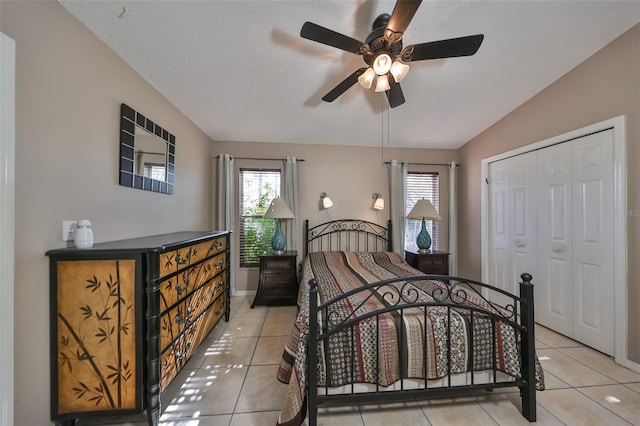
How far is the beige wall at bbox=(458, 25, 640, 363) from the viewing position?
6.59 ft

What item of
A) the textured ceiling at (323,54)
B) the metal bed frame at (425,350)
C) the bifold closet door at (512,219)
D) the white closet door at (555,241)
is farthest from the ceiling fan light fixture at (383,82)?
the bifold closet door at (512,219)

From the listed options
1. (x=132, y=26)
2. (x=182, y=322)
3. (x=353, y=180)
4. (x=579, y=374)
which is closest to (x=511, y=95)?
(x=353, y=180)

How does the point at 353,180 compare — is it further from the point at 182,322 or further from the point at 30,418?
the point at 30,418

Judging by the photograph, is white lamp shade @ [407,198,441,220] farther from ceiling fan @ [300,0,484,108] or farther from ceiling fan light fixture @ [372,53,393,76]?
ceiling fan light fixture @ [372,53,393,76]

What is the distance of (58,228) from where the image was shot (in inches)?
54.9

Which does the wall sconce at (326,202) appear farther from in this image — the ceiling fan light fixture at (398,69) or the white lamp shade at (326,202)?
the ceiling fan light fixture at (398,69)

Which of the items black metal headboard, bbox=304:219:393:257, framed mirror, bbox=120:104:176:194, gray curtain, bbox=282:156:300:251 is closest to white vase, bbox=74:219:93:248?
framed mirror, bbox=120:104:176:194

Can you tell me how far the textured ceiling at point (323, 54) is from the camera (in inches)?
68.2

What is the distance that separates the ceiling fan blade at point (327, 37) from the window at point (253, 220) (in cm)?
245

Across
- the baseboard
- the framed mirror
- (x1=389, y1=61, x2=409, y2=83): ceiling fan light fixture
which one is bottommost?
the baseboard

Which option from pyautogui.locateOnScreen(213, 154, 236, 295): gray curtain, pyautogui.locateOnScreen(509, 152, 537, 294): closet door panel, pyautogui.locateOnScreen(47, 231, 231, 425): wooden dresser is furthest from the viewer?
pyautogui.locateOnScreen(213, 154, 236, 295): gray curtain

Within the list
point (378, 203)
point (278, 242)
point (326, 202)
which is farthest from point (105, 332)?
point (378, 203)

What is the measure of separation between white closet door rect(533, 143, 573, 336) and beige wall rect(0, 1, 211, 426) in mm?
4170

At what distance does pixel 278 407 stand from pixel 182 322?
888 millimetres
